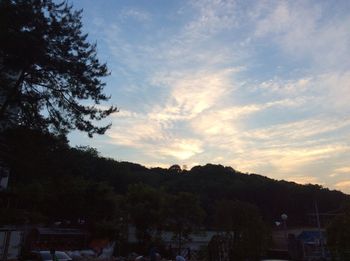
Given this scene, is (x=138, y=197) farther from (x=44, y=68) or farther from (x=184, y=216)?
(x=44, y=68)

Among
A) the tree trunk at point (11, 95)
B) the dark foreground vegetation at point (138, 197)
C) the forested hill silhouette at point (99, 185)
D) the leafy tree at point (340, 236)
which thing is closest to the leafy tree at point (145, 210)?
the dark foreground vegetation at point (138, 197)

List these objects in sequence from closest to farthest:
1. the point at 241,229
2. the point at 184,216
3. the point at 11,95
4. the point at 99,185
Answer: the point at 11,95
the point at 241,229
the point at 184,216
the point at 99,185

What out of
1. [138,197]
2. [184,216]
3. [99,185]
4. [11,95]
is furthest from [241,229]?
[99,185]

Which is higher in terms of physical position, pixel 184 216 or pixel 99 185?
pixel 99 185

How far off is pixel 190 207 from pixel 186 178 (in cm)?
3808

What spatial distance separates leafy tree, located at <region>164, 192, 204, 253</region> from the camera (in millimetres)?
39562

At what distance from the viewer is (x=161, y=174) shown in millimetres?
86188

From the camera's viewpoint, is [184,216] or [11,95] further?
[184,216]

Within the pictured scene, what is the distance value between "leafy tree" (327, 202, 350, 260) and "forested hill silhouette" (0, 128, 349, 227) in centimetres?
929

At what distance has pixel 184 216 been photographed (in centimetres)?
3962

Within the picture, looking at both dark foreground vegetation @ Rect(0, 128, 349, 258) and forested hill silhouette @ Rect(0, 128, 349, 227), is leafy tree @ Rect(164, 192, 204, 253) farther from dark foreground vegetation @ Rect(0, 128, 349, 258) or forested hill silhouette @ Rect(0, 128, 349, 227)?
forested hill silhouette @ Rect(0, 128, 349, 227)

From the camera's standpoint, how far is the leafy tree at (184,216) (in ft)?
130

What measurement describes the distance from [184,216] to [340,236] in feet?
73.4

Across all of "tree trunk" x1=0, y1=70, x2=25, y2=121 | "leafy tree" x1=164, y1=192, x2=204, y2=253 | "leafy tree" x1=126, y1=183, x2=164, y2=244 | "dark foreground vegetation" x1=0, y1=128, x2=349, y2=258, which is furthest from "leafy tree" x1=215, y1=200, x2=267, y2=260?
"tree trunk" x1=0, y1=70, x2=25, y2=121
